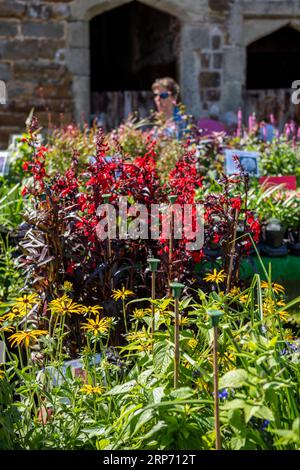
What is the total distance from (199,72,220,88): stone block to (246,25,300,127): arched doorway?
0.73m

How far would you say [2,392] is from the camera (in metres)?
2.41

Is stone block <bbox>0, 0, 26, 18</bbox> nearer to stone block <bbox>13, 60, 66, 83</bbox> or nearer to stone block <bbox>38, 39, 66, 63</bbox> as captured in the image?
stone block <bbox>38, 39, 66, 63</bbox>

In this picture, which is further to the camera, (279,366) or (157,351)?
(157,351)

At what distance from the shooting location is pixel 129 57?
13.4m

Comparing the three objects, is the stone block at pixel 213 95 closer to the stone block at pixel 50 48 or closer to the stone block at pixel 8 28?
the stone block at pixel 50 48

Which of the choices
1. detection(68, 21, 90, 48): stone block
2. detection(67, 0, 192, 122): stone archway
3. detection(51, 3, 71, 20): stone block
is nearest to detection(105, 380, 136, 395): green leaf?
detection(67, 0, 192, 122): stone archway

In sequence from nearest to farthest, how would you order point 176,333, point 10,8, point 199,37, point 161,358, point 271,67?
point 176,333, point 161,358, point 10,8, point 199,37, point 271,67

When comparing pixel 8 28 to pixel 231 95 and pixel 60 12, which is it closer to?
pixel 60 12

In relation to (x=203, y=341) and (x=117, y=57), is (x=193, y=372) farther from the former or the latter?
(x=117, y=57)

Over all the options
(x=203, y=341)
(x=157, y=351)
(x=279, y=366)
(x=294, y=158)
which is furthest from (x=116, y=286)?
(x=294, y=158)

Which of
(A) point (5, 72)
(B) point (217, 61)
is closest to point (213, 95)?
(B) point (217, 61)

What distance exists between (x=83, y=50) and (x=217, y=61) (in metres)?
1.75

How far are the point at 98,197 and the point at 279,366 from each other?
1.30 meters

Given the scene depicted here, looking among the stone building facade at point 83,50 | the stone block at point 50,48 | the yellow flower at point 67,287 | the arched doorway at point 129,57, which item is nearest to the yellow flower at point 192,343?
the yellow flower at point 67,287
